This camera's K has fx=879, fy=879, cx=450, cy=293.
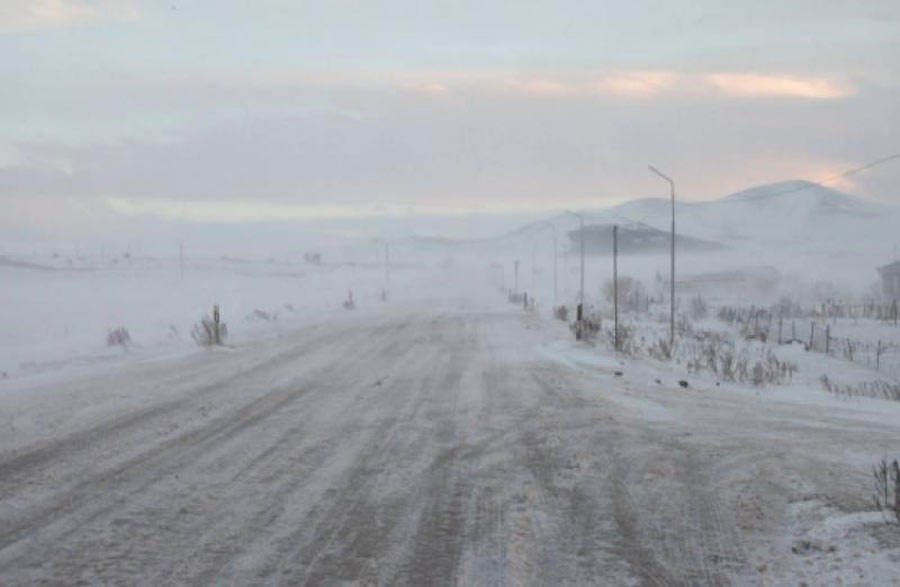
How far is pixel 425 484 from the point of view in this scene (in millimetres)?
7547

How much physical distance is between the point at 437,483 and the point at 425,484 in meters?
0.11

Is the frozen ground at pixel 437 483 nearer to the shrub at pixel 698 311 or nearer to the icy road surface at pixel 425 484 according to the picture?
the icy road surface at pixel 425 484

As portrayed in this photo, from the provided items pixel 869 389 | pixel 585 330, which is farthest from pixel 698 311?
pixel 869 389

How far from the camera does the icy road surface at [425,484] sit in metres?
5.50

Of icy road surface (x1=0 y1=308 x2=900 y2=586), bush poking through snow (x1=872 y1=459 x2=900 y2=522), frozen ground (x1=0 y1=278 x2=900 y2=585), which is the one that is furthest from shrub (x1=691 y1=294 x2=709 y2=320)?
bush poking through snow (x1=872 y1=459 x2=900 y2=522)

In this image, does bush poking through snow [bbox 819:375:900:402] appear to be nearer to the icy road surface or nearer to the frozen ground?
the frozen ground

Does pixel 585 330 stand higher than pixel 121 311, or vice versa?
pixel 585 330

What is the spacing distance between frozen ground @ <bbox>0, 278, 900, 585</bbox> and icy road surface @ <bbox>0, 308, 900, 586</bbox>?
0.02m

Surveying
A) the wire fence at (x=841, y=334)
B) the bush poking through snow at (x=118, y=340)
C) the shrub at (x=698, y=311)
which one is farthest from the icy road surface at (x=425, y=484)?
the shrub at (x=698, y=311)

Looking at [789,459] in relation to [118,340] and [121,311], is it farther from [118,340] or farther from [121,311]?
[121,311]

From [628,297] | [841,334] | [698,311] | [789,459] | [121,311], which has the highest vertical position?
[789,459]

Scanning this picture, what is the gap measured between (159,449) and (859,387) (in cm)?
1680

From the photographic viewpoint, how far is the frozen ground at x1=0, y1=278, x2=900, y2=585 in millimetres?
5500

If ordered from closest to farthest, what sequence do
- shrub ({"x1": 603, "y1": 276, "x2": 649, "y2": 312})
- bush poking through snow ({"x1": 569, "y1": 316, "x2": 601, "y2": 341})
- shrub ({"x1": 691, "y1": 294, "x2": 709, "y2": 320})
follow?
bush poking through snow ({"x1": 569, "y1": 316, "x2": 601, "y2": 341}) → shrub ({"x1": 691, "y1": 294, "x2": 709, "y2": 320}) → shrub ({"x1": 603, "y1": 276, "x2": 649, "y2": 312})
